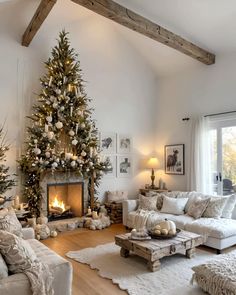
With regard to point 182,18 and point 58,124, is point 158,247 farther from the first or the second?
point 182,18

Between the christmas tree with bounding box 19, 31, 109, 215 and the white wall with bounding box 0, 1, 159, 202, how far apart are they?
283 millimetres

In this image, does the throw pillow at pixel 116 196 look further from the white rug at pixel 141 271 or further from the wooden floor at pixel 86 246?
the white rug at pixel 141 271

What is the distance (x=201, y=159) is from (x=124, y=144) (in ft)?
6.39

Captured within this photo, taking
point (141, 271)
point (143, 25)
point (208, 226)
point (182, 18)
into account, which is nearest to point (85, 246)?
point (141, 271)

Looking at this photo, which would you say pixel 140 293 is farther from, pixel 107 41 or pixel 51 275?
pixel 107 41

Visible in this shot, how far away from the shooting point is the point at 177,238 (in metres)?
3.76

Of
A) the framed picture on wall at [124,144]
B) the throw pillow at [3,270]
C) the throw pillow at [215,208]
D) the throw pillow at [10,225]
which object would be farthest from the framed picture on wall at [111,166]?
the throw pillow at [3,270]

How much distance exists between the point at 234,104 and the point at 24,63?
4.40 m

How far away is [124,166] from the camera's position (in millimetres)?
6824

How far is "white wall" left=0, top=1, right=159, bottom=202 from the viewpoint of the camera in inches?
210

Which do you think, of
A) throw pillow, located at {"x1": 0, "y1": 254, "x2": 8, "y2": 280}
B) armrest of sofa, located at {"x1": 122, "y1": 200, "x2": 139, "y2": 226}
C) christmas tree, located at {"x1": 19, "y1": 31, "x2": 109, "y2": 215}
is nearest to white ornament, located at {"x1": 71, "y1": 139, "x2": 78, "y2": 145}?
christmas tree, located at {"x1": 19, "y1": 31, "x2": 109, "y2": 215}

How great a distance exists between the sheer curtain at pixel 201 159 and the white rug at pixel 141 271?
1.93 meters

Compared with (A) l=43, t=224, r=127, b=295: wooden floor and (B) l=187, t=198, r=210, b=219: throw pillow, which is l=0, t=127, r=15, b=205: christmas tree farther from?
(B) l=187, t=198, r=210, b=219: throw pillow

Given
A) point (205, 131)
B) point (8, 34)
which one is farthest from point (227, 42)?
point (8, 34)
